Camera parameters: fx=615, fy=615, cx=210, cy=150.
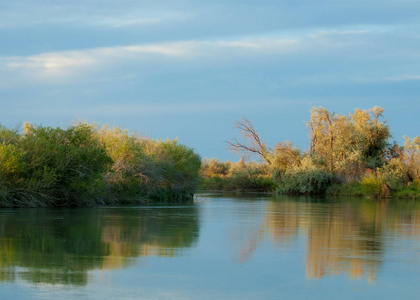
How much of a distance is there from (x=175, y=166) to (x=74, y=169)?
49.8ft

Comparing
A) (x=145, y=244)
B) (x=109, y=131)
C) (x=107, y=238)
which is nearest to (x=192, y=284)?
(x=145, y=244)

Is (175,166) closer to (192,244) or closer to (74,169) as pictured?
(74,169)

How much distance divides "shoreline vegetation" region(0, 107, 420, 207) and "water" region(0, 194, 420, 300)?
31.1 ft

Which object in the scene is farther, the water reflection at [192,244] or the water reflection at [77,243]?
the water reflection at [192,244]

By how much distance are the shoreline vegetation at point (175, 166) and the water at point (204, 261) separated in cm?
948

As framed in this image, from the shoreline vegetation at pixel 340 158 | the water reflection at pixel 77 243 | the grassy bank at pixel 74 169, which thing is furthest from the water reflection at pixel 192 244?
the shoreline vegetation at pixel 340 158

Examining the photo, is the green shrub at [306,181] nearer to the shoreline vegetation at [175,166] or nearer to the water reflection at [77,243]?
the shoreline vegetation at [175,166]

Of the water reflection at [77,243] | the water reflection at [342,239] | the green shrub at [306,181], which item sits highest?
the green shrub at [306,181]

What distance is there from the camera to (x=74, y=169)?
29688mm

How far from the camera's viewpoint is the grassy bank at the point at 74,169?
27.7 m

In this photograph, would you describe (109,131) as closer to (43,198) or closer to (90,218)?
(43,198)

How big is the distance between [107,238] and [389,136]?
4998 cm

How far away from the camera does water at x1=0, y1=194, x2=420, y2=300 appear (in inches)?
355

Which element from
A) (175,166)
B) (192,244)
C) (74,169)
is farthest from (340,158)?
(192,244)
